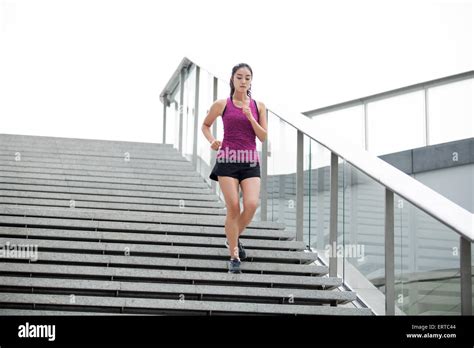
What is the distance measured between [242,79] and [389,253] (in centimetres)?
157

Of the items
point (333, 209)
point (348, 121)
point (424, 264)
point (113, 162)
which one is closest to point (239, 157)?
point (333, 209)

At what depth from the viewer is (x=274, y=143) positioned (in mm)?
7797

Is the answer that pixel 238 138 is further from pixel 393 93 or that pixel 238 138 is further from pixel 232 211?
pixel 393 93

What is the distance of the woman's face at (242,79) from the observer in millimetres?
6175

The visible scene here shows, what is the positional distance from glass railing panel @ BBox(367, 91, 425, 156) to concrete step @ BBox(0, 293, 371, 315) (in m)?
5.19

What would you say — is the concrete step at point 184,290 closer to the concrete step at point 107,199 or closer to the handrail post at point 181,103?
the concrete step at point 107,199

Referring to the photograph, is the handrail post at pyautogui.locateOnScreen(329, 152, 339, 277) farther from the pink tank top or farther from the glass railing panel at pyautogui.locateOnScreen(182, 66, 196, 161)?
the glass railing panel at pyautogui.locateOnScreen(182, 66, 196, 161)

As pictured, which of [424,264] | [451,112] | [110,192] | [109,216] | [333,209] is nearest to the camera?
[424,264]

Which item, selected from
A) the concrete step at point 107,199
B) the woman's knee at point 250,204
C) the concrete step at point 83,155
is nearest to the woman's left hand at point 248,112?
the woman's knee at point 250,204

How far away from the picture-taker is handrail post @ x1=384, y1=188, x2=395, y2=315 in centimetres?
542

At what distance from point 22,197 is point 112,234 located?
1.58 m

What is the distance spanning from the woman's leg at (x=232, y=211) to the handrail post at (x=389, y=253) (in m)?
1.02

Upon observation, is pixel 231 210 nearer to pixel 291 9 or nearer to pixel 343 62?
pixel 343 62

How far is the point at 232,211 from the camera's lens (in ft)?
19.9
